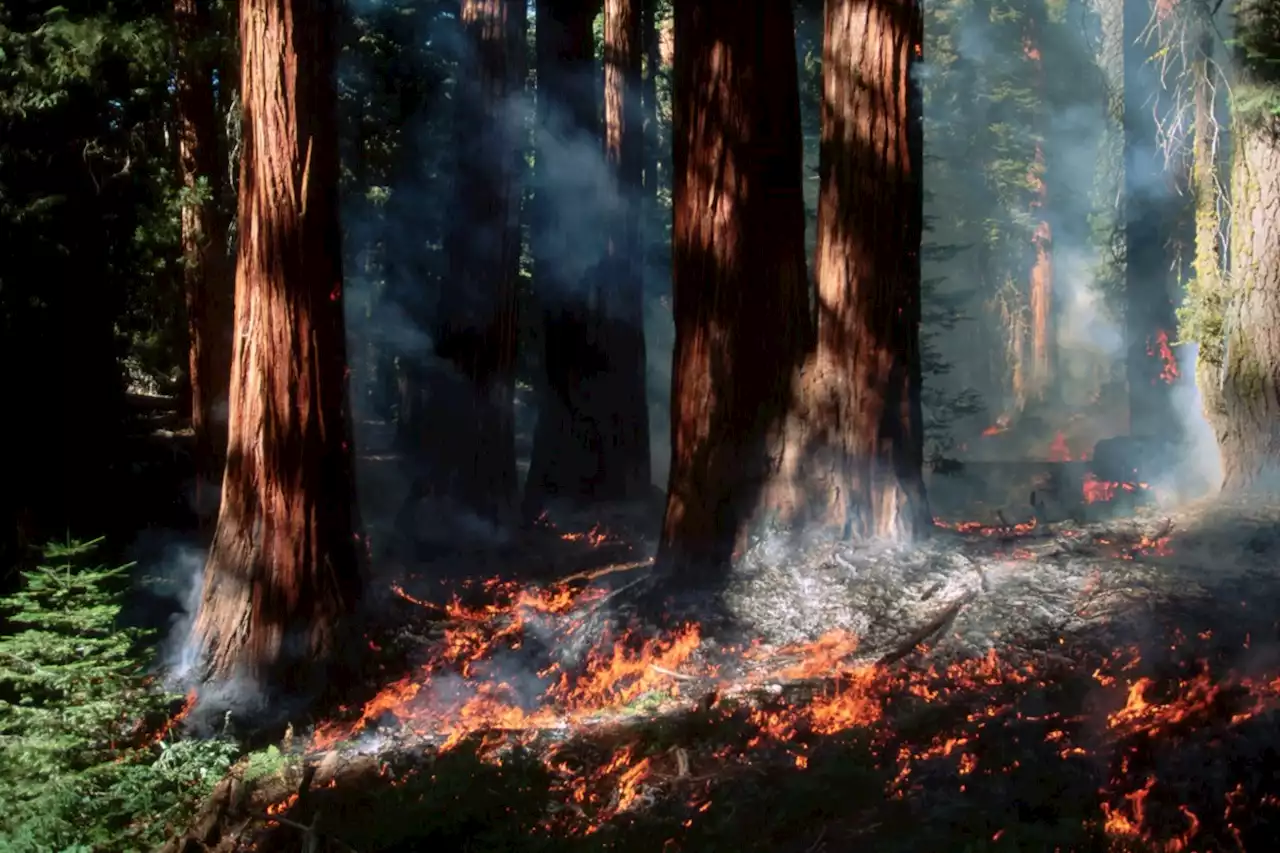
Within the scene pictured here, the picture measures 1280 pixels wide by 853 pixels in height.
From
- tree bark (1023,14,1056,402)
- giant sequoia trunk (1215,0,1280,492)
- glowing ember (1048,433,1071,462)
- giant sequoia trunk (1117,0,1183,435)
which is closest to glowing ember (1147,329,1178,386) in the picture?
giant sequoia trunk (1117,0,1183,435)

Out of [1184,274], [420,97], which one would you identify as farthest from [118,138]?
[1184,274]

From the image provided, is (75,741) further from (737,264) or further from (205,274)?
(205,274)

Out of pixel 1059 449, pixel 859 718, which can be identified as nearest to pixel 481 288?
pixel 859 718

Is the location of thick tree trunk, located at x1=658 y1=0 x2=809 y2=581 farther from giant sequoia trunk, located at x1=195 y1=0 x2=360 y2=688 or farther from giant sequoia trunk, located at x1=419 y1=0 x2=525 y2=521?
giant sequoia trunk, located at x1=419 y1=0 x2=525 y2=521

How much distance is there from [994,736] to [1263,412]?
588 cm

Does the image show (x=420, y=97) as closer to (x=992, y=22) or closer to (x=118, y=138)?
(x=118, y=138)

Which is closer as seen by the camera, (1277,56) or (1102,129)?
(1277,56)

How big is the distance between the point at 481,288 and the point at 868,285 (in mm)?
6210

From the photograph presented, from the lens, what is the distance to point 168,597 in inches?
413

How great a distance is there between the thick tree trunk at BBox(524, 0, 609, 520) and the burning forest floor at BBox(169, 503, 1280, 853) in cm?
533

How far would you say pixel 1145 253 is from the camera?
1814 cm

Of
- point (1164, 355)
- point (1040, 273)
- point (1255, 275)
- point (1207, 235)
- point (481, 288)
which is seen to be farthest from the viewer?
point (1040, 273)

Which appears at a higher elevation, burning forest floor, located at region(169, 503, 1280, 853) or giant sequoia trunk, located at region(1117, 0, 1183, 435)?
giant sequoia trunk, located at region(1117, 0, 1183, 435)

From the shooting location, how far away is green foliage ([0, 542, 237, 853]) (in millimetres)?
6242
